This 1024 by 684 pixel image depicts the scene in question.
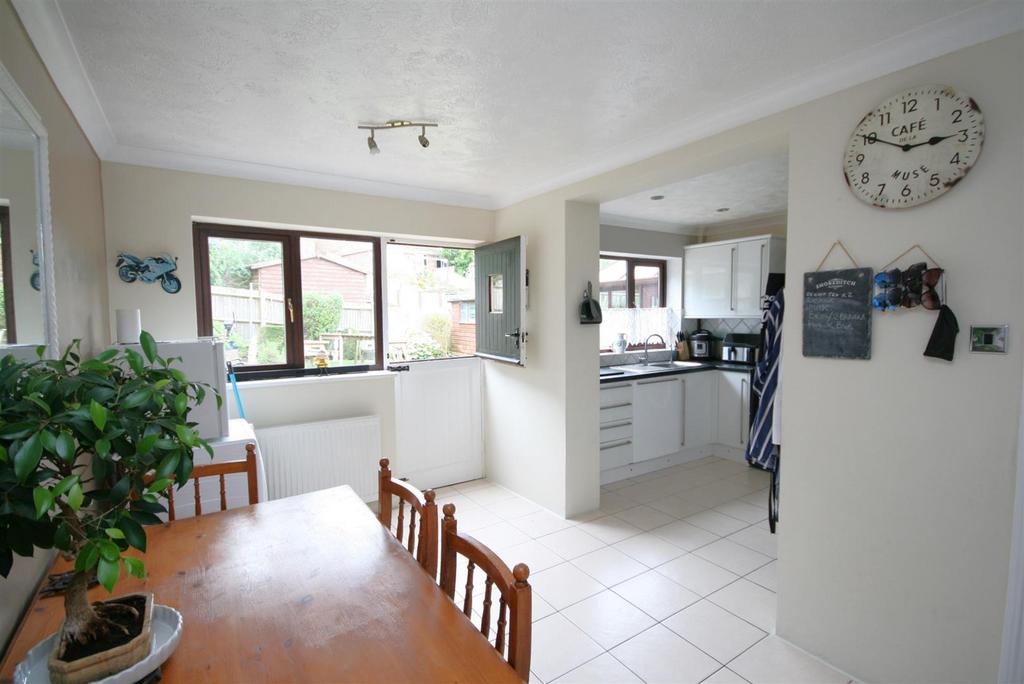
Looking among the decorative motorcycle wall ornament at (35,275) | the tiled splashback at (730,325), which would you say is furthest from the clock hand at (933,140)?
the tiled splashback at (730,325)

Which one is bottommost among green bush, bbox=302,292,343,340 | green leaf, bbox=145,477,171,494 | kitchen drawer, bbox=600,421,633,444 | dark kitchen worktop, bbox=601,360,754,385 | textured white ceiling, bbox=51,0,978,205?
kitchen drawer, bbox=600,421,633,444

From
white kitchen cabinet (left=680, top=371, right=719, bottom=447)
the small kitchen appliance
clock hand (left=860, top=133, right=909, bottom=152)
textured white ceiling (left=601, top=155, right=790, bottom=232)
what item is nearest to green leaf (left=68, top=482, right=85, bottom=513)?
clock hand (left=860, top=133, right=909, bottom=152)

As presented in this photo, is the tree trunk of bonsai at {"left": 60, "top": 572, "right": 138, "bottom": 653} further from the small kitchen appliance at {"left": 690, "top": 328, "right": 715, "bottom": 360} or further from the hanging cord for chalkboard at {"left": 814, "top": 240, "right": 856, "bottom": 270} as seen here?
the small kitchen appliance at {"left": 690, "top": 328, "right": 715, "bottom": 360}

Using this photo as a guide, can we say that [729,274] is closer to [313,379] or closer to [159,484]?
[313,379]

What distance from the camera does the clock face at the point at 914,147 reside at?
5.01 feet

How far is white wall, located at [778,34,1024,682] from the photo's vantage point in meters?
1.49

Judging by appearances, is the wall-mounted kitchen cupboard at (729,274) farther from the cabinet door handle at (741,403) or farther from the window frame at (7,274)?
the window frame at (7,274)

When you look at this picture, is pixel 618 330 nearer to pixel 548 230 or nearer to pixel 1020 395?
pixel 548 230

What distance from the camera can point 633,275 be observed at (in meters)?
5.02

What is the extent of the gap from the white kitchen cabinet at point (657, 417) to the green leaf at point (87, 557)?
3730mm

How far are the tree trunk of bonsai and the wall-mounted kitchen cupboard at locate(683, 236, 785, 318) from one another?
4.69 meters

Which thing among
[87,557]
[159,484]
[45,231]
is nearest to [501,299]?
[45,231]

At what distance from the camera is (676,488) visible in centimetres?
388

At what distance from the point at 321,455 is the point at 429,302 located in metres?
1.44
